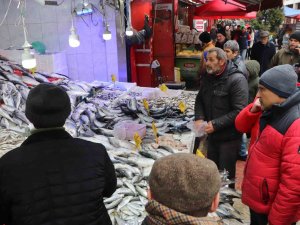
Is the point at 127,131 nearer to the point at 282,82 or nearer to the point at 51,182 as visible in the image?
the point at 282,82

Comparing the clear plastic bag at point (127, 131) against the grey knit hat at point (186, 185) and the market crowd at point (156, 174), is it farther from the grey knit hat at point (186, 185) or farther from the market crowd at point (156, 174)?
the grey knit hat at point (186, 185)

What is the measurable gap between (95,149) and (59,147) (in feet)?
0.66

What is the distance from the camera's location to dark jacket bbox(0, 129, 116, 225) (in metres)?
1.55

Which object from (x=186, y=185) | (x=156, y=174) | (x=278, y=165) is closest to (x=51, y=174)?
(x=156, y=174)

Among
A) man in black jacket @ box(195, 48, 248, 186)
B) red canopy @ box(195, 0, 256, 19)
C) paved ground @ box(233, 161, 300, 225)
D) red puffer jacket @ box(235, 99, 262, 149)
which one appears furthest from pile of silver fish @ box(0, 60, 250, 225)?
red canopy @ box(195, 0, 256, 19)

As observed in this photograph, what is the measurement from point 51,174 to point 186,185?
0.79m

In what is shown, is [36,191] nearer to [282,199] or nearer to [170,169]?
[170,169]

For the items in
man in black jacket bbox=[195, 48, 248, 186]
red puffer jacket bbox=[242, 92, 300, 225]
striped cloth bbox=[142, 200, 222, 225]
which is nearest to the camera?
striped cloth bbox=[142, 200, 222, 225]

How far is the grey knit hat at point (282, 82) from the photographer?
2.06m

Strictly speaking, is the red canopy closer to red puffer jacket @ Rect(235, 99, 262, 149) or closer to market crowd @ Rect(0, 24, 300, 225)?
red puffer jacket @ Rect(235, 99, 262, 149)

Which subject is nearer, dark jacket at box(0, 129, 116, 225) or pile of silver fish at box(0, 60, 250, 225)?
dark jacket at box(0, 129, 116, 225)

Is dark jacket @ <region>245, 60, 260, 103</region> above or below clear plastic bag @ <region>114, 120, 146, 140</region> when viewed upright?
above

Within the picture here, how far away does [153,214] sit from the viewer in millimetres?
1126

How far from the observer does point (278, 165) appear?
2.11 metres
